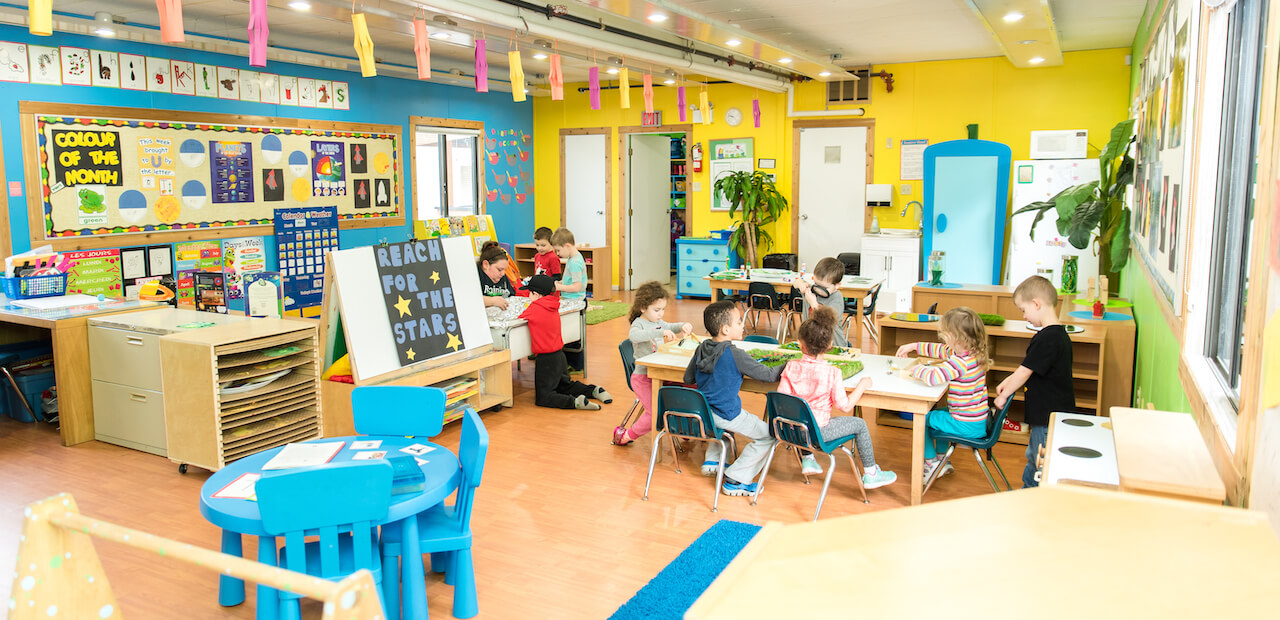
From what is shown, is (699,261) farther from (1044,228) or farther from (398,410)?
(398,410)

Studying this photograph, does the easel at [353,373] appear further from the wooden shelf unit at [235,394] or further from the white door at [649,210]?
the white door at [649,210]

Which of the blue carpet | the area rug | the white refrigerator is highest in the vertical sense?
the white refrigerator

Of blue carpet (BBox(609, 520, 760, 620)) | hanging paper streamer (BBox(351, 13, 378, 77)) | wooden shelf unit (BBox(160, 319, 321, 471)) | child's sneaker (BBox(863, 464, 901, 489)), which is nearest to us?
blue carpet (BBox(609, 520, 760, 620))

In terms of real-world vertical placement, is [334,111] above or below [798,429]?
above

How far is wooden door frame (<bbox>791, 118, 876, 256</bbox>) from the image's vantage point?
1122cm

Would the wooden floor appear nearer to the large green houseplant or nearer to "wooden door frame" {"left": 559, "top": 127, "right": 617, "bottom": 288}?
the large green houseplant

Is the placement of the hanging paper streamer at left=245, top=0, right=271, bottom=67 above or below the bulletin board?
above

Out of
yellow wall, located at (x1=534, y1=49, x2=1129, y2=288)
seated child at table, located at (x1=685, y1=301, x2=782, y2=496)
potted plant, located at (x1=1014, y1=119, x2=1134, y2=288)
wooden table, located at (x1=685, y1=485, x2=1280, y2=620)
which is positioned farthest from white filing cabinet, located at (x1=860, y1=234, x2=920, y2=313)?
wooden table, located at (x1=685, y1=485, x2=1280, y2=620)

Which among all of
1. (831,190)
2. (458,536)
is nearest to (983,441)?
(458,536)

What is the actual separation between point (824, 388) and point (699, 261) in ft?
25.8

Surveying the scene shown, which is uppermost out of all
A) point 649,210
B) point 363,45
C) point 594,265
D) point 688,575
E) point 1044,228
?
point 363,45

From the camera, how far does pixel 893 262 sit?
1038 cm

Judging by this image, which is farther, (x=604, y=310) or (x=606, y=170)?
(x=606, y=170)

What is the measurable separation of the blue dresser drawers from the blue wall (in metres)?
2.60
